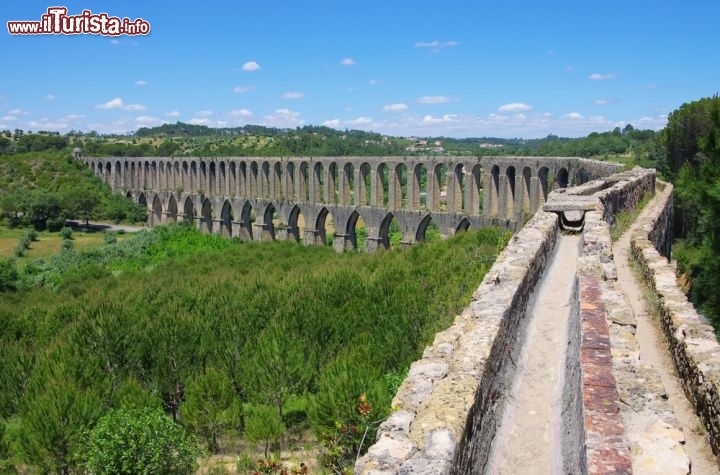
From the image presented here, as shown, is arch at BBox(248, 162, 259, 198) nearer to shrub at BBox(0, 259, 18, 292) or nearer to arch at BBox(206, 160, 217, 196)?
arch at BBox(206, 160, 217, 196)

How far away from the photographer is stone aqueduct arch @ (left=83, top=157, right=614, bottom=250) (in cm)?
3234

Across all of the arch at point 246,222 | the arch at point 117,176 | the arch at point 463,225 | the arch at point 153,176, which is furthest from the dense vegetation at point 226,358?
the arch at point 117,176

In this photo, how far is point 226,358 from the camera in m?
15.2

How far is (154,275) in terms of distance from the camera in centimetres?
3094

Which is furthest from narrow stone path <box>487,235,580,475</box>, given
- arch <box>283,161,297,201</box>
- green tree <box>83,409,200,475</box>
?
arch <box>283,161,297,201</box>

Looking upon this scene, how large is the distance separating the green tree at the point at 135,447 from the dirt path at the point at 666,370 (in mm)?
7833

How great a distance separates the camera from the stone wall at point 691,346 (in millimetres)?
4863

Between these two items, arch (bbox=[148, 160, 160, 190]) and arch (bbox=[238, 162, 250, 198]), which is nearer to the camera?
arch (bbox=[238, 162, 250, 198])

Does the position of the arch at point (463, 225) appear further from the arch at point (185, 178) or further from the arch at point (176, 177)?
the arch at point (176, 177)

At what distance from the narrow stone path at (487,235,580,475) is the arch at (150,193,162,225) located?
6178cm

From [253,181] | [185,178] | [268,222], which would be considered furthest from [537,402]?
[185,178]

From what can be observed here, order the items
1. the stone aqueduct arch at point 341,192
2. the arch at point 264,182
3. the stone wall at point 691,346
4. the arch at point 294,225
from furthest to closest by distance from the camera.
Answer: the arch at point 264,182 < the arch at point 294,225 < the stone aqueduct arch at point 341,192 < the stone wall at point 691,346

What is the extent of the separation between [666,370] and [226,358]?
435 inches

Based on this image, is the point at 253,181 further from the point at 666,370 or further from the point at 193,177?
the point at 666,370
